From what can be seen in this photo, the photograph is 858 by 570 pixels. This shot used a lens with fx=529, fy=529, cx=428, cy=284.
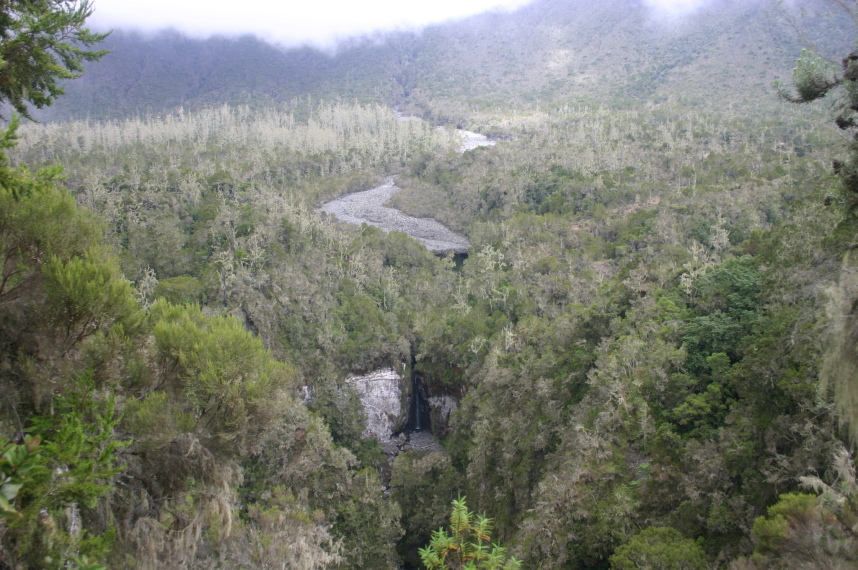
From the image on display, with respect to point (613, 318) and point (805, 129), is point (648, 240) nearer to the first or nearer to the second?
point (613, 318)

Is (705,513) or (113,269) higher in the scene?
(113,269)

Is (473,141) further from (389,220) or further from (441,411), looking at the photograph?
(441,411)

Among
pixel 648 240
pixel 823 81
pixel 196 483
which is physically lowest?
pixel 648 240

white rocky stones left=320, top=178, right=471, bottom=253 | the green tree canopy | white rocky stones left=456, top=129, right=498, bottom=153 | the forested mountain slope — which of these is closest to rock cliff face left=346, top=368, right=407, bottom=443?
white rocky stones left=320, top=178, right=471, bottom=253

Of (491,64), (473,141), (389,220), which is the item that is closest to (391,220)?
(389,220)

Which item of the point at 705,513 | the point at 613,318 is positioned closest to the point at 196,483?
the point at 705,513

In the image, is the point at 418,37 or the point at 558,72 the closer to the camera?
the point at 558,72
